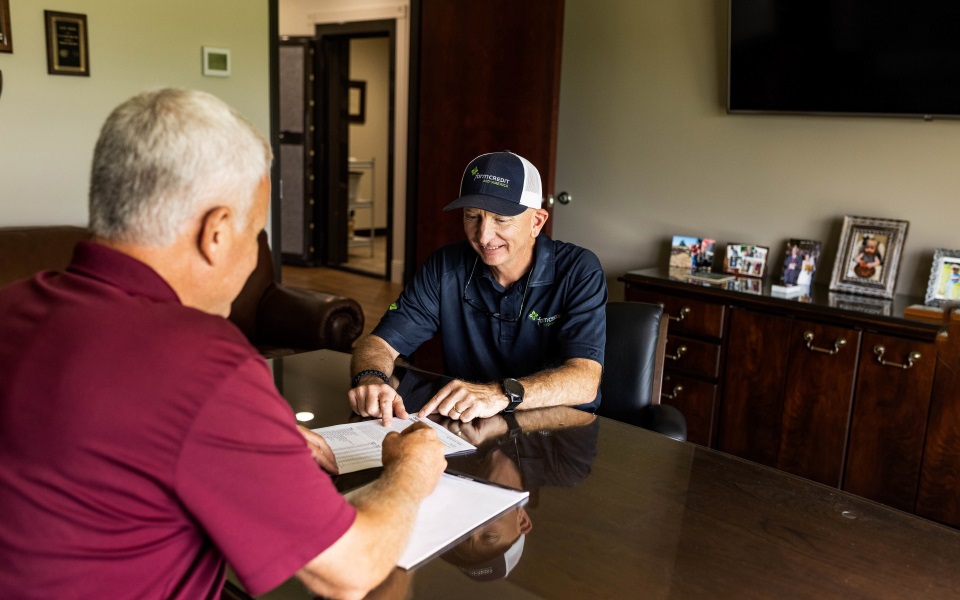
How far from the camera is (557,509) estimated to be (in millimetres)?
1227

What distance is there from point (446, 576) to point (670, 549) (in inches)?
12.9

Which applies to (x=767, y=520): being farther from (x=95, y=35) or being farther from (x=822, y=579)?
(x=95, y=35)

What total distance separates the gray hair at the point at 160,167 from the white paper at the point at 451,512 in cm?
45

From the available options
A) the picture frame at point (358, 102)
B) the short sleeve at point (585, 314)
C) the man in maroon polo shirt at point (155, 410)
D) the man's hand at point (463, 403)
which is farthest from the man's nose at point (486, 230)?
the picture frame at point (358, 102)

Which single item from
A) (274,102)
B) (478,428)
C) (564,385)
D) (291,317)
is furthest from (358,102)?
(478,428)

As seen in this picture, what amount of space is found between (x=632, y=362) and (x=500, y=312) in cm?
37

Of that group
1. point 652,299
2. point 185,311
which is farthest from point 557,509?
point 652,299

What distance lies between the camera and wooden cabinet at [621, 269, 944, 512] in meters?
2.77

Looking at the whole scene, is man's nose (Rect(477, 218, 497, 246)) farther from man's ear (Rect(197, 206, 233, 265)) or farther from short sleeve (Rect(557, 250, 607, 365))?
man's ear (Rect(197, 206, 233, 265))

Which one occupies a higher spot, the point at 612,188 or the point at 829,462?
the point at 612,188

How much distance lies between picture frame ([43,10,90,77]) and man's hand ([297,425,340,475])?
9.57 ft

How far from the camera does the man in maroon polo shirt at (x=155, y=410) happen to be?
0.78 metres

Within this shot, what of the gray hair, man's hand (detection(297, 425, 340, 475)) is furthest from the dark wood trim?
the gray hair

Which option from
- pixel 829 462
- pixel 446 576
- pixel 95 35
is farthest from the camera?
pixel 95 35
